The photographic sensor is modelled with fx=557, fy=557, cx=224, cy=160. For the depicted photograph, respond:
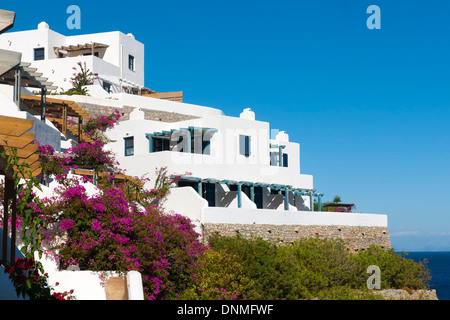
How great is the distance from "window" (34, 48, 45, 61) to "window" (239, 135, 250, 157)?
70.2ft

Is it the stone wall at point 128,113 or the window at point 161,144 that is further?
the stone wall at point 128,113

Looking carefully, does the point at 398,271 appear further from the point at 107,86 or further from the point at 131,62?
the point at 131,62

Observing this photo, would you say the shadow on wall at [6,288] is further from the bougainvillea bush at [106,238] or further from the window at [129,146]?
the window at [129,146]

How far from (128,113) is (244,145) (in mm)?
9099

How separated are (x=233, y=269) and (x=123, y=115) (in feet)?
62.2

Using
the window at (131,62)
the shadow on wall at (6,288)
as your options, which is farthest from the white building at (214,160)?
the shadow on wall at (6,288)

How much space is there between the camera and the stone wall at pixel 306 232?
26.4m

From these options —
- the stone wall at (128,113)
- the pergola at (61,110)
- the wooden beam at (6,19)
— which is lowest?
the wooden beam at (6,19)

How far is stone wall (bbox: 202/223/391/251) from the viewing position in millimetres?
26422

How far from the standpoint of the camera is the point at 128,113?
3838cm

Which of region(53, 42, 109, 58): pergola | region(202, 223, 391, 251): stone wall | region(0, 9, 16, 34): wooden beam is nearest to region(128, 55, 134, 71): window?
region(53, 42, 109, 58): pergola

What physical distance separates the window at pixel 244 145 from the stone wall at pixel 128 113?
7.97 meters

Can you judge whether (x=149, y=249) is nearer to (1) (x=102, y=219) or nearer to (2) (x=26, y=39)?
(1) (x=102, y=219)

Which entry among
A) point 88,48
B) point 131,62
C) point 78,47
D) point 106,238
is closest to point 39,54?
→ point 78,47
